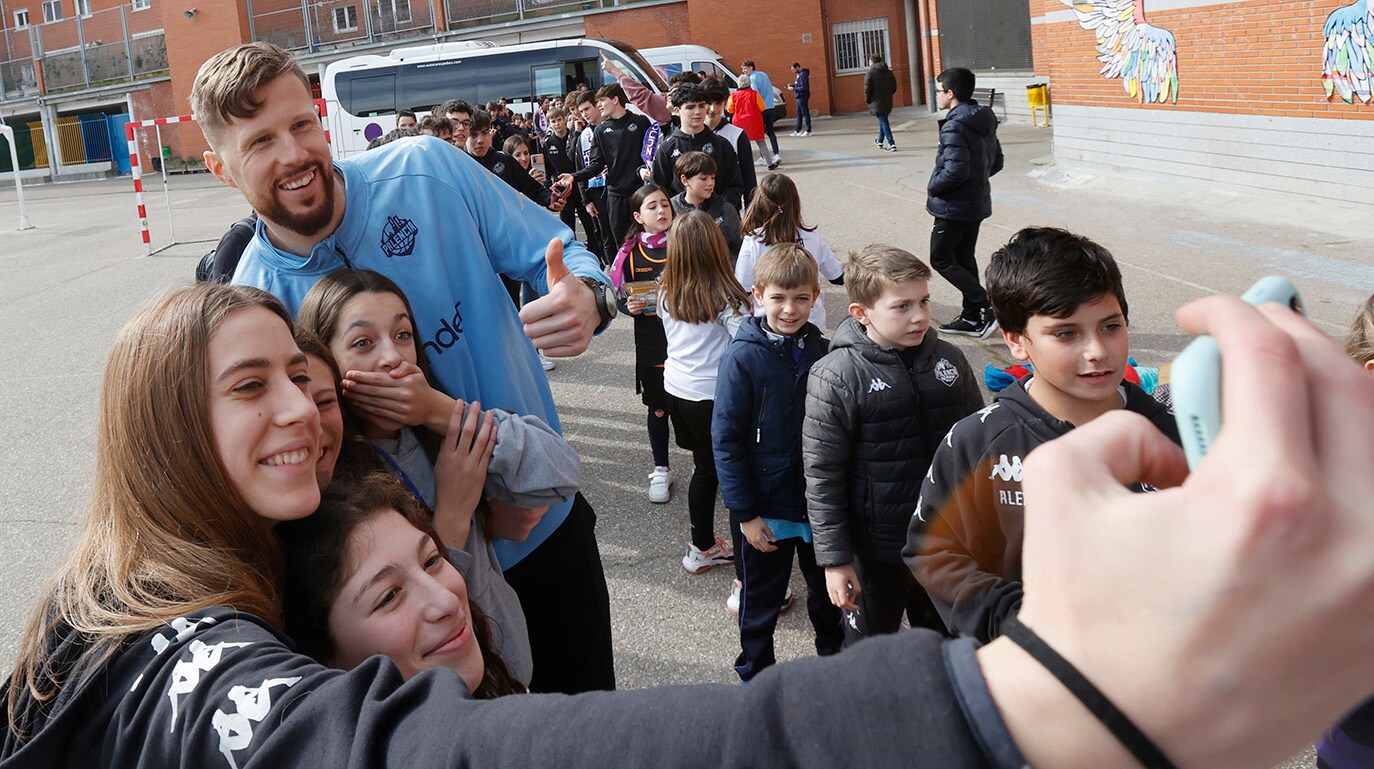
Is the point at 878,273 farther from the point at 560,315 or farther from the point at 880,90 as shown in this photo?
the point at 880,90

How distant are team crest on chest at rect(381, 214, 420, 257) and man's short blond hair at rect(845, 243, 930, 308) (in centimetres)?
163

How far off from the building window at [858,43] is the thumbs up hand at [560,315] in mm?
33820

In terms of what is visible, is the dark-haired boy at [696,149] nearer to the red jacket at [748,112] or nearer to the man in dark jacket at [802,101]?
the red jacket at [748,112]

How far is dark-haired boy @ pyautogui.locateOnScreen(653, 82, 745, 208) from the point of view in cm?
857

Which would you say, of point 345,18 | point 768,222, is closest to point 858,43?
point 345,18

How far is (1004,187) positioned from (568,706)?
49.7 feet

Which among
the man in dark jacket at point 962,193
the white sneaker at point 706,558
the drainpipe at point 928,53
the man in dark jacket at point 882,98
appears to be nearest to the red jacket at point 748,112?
the man in dark jacket at point 882,98

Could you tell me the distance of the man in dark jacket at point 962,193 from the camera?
7.93 m

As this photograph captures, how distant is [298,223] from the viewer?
7.84 ft

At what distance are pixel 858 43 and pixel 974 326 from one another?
2883cm

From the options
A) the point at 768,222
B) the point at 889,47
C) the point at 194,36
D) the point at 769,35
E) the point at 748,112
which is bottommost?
the point at 768,222

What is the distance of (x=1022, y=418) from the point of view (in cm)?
252

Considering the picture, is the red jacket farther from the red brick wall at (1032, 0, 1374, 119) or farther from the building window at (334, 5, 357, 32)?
the building window at (334, 5, 357, 32)

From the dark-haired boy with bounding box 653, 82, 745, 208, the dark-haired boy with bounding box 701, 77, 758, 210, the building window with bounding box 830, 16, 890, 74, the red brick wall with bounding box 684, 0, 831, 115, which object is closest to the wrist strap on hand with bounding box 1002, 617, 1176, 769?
the dark-haired boy with bounding box 653, 82, 745, 208
